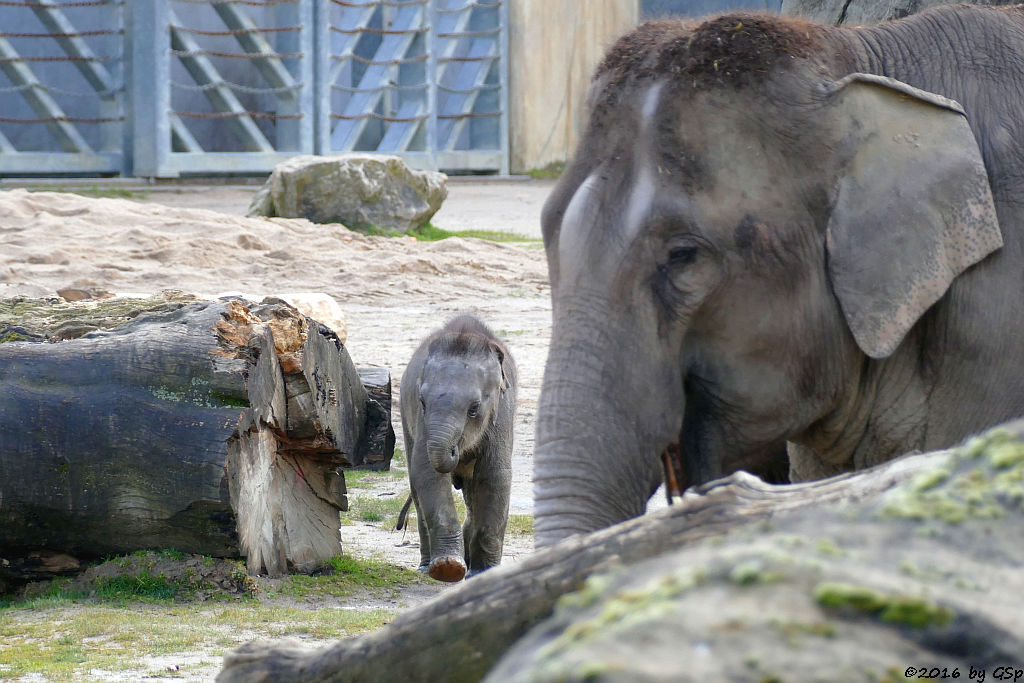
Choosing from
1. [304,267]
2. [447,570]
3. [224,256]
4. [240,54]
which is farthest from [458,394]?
[240,54]

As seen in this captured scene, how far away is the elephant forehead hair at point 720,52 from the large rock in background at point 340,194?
12.1 meters

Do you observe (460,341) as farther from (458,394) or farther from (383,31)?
(383,31)

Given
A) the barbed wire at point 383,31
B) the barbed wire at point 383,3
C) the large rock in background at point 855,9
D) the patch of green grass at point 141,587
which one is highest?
the barbed wire at point 383,3

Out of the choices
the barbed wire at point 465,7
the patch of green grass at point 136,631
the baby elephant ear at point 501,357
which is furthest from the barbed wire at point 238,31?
the patch of green grass at point 136,631

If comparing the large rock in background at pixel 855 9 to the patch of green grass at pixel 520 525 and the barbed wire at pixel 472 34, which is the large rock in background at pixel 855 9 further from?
the barbed wire at pixel 472 34

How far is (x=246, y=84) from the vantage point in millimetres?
19203

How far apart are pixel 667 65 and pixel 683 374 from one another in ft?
2.39

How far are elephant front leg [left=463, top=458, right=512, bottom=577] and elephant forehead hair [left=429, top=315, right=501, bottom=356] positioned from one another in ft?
1.95

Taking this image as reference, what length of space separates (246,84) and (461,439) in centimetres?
1442

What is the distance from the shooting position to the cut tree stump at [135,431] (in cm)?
465

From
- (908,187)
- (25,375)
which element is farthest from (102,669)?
(908,187)

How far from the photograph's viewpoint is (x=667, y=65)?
117 inches

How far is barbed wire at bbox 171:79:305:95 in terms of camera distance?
17484 millimetres

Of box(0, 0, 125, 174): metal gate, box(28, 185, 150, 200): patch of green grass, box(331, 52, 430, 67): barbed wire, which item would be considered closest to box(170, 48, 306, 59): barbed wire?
box(0, 0, 125, 174): metal gate
